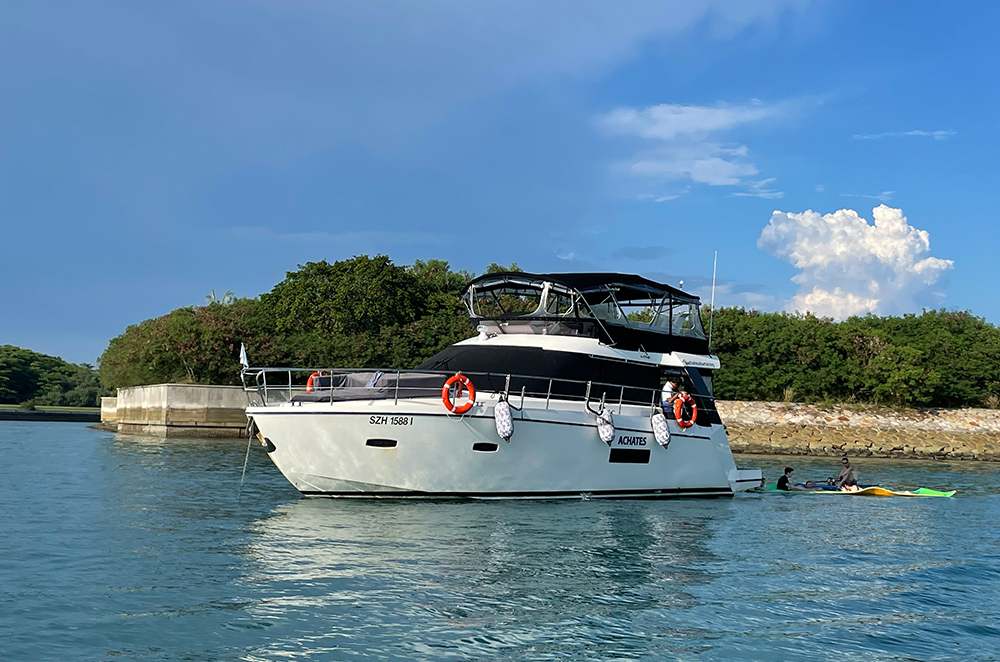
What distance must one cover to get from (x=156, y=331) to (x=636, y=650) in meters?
44.8

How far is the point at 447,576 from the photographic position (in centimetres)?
959

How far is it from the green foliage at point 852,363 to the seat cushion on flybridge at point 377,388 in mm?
37083

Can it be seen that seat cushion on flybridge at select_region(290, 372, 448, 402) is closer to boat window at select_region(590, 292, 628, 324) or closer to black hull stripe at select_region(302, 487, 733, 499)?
black hull stripe at select_region(302, 487, 733, 499)

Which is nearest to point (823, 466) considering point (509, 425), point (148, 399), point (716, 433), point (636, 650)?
point (716, 433)

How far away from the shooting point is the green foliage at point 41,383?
8131 centimetres

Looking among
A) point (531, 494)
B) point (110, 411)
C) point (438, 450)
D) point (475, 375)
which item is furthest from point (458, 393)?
point (110, 411)

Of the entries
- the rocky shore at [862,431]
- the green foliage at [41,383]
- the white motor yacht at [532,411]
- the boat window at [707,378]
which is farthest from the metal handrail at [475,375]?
the green foliage at [41,383]

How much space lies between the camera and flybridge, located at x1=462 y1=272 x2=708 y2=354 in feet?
56.6

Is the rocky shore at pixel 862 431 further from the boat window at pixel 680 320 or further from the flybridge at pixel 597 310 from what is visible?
the flybridge at pixel 597 310

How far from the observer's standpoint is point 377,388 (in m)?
14.5

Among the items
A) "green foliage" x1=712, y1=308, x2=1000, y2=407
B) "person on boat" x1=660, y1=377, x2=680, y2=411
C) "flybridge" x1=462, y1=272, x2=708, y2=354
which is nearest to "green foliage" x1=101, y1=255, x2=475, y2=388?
"green foliage" x1=712, y1=308, x2=1000, y2=407

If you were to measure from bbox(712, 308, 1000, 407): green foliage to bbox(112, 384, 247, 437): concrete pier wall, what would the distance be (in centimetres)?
2766

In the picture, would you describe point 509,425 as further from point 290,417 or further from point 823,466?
point 823,466

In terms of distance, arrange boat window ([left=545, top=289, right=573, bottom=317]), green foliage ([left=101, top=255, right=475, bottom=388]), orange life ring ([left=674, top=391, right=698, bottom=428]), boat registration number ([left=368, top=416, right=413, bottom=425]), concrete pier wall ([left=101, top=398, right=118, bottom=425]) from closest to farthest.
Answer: boat registration number ([left=368, top=416, right=413, bottom=425]) < orange life ring ([left=674, top=391, right=698, bottom=428]) < boat window ([left=545, top=289, right=573, bottom=317]) < green foliage ([left=101, top=255, right=475, bottom=388]) < concrete pier wall ([left=101, top=398, right=118, bottom=425])
